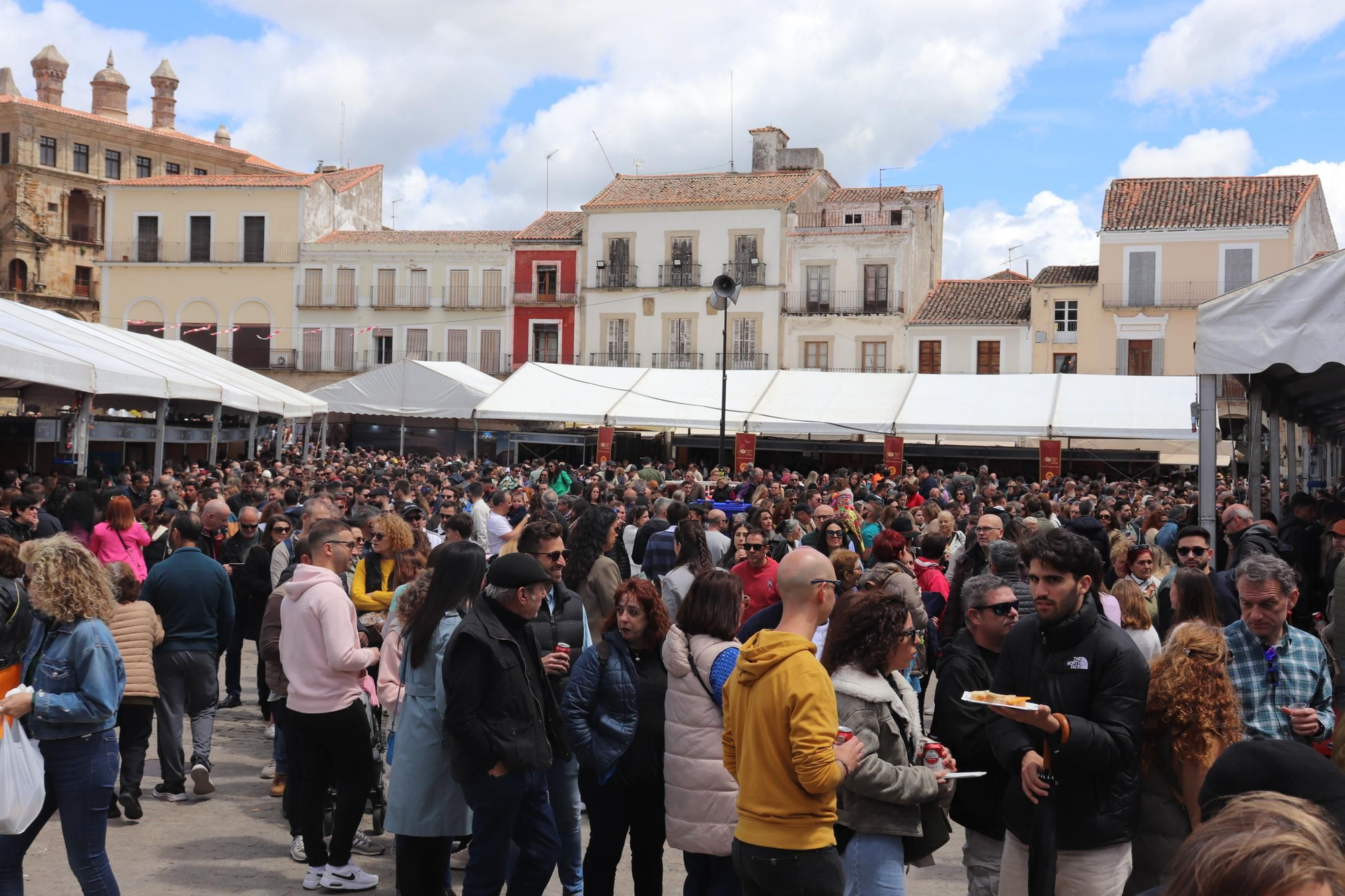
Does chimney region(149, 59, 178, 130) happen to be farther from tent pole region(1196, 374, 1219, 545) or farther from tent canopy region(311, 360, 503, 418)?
tent pole region(1196, 374, 1219, 545)

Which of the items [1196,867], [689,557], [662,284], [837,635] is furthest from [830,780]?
[662,284]

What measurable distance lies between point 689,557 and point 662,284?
3190 centimetres

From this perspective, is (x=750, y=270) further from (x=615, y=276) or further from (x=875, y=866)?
(x=875, y=866)

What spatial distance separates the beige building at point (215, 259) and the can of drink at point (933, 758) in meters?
38.7

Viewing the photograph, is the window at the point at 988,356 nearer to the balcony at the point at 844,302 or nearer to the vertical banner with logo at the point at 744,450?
the balcony at the point at 844,302

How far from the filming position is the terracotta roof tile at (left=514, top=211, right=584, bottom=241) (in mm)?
39062

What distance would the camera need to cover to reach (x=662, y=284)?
3759cm

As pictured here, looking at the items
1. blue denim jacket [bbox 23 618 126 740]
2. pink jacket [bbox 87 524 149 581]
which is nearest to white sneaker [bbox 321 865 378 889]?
blue denim jacket [bbox 23 618 126 740]

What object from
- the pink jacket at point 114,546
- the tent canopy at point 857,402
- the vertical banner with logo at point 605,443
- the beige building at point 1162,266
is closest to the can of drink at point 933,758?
the pink jacket at point 114,546

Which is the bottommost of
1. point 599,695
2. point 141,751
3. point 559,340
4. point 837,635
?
point 141,751

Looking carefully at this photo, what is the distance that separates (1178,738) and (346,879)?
3.32 metres

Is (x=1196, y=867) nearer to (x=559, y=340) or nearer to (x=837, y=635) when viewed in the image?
(x=837, y=635)

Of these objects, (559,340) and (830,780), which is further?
(559,340)

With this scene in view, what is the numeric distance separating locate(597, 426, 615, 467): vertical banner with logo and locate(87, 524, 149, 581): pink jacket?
1612cm
